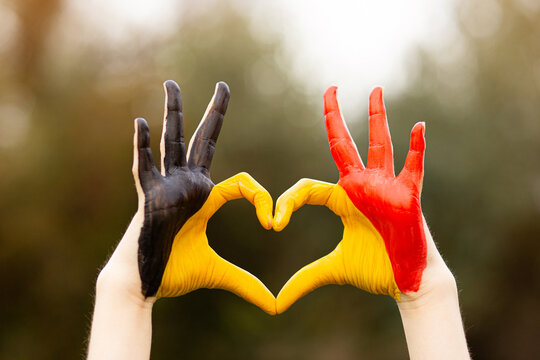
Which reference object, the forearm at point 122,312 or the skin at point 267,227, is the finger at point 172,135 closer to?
the skin at point 267,227

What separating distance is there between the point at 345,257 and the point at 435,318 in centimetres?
21

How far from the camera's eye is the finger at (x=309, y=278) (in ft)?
2.92

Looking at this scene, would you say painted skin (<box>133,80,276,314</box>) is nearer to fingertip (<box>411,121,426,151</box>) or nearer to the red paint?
the red paint

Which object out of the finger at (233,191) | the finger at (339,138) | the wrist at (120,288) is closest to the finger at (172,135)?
the finger at (233,191)

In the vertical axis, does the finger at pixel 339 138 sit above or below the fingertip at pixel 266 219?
above

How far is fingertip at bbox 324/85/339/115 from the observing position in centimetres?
88

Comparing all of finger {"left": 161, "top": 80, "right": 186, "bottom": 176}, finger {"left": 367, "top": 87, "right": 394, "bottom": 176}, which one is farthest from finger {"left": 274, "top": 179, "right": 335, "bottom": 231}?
finger {"left": 161, "top": 80, "right": 186, "bottom": 176}

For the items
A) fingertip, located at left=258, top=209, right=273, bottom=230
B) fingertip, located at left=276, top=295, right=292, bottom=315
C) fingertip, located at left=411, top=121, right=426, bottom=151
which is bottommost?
fingertip, located at left=276, top=295, right=292, bottom=315

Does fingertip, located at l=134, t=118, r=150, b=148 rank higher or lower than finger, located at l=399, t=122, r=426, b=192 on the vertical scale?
higher

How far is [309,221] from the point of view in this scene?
10.3 ft

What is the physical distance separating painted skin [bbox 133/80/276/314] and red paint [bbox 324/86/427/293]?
0.19 meters

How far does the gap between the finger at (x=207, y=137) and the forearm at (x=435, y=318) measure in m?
0.49

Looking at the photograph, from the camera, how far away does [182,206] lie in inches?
32.0

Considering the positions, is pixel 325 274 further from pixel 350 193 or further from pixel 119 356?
pixel 119 356
